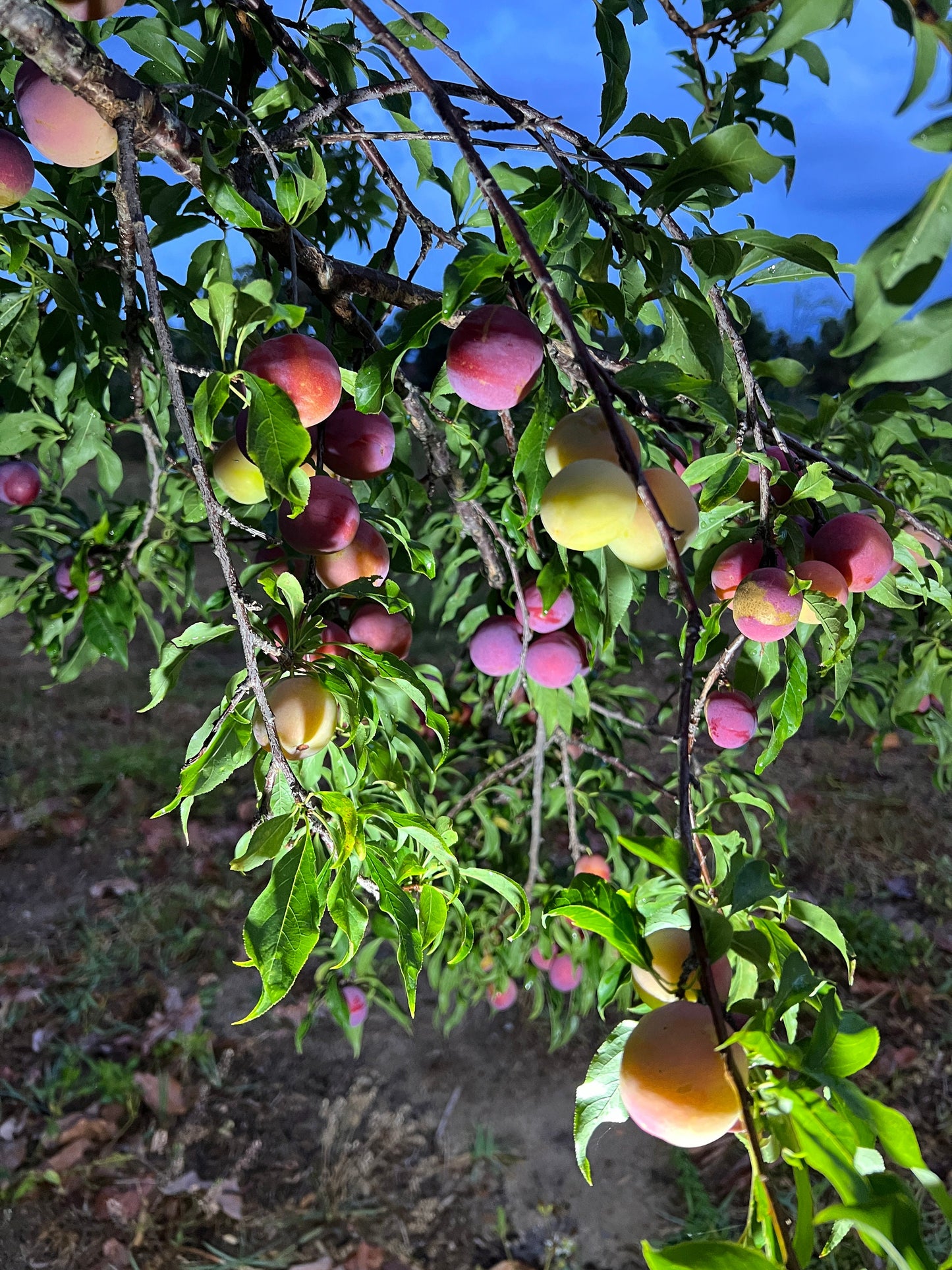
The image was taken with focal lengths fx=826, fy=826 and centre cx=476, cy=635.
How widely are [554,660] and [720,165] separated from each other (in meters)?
0.50

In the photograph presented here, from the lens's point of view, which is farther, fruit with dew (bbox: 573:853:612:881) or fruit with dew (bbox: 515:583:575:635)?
fruit with dew (bbox: 573:853:612:881)

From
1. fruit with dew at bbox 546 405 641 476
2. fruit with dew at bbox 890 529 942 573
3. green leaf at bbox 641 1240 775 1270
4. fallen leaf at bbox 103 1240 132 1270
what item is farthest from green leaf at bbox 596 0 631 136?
fallen leaf at bbox 103 1240 132 1270

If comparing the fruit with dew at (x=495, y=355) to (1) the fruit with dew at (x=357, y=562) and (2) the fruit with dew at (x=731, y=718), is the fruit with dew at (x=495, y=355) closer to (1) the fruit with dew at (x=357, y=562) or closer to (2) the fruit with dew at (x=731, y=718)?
(1) the fruit with dew at (x=357, y=562)

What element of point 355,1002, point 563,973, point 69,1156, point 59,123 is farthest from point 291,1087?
point 59,123

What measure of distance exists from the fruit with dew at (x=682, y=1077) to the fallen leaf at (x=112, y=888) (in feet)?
7.04

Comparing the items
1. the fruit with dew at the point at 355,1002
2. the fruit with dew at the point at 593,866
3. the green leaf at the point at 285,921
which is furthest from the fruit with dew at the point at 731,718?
the fruit with dew at the point at 355,1002

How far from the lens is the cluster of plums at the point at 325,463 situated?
1.47 feet

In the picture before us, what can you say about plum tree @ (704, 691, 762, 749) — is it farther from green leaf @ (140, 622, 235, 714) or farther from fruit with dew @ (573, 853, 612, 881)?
fruit with dew @ (573, 853, 612, 881)

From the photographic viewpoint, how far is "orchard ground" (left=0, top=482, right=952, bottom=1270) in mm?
1337

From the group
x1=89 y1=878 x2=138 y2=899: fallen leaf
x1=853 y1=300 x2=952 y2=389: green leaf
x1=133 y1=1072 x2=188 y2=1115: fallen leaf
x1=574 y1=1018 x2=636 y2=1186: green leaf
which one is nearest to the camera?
x1=853 y1=300 x2=952 y2=389: green leaf

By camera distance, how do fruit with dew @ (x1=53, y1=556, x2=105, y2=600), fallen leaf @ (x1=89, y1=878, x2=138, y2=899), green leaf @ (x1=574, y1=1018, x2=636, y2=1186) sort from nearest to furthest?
green leaf @ (x1=574, y1=1018, x2=636, y2=1186) < fruit with dew @ (x1=53, y1=556, x2=105, y2=600) < fallen leaf @ (x1=89, y1=878, x2=138, y2=899)

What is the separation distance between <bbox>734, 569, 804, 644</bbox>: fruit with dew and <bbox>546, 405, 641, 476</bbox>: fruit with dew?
11cm

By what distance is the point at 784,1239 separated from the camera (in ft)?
0.94

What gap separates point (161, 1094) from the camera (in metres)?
1.56
